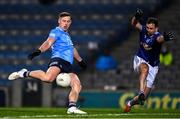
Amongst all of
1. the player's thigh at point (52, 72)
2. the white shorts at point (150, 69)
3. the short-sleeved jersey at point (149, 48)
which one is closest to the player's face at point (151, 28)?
the short-sleeved jersey at point (149, 48)

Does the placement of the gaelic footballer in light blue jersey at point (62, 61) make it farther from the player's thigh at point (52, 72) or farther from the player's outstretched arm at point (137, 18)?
the player's outstretched arm at point (137, 18)

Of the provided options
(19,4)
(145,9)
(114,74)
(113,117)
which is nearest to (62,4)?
(19,4)

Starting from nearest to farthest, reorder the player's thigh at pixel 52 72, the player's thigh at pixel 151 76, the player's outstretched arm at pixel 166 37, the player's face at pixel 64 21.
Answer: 1. the player's thigh at pixel 52 72
2. the player's face at pixel 64 21
3. the player's outstretched arm at pixel 166 37
4. the player's thigh at pixel 151 76

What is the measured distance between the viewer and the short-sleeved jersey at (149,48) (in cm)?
1380

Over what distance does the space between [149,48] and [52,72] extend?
2.39 metres

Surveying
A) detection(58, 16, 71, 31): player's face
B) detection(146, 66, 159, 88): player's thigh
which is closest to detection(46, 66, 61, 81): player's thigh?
detection(58, 16, 71, 31): player's face

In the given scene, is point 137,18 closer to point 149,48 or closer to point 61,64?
point 149,48

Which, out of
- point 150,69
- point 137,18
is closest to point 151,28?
point 137,18

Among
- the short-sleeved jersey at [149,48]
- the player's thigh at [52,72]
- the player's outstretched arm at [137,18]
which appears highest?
the player's outstretched arm at [137,18]

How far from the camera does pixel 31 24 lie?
2766cm

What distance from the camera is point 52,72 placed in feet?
40.4

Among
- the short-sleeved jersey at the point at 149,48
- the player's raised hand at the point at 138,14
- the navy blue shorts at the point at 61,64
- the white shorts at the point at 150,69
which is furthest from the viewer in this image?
the white shorts at the point at 150,69

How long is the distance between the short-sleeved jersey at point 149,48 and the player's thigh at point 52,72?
222 cm

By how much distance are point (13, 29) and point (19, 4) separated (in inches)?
80.3
